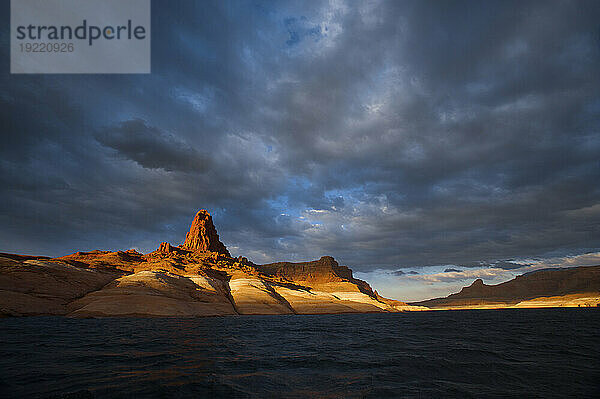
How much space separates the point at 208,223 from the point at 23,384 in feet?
587

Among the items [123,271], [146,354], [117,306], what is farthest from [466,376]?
[123,271]

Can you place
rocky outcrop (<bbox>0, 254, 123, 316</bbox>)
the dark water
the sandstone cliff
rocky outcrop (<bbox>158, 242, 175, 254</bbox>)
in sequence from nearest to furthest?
the dark water
rocky outcrop (<bbox>0, 254, 123, 316</bbox>)
the sandstone cliff
rocky outcrop (<bbox>158, 242, 175, 254</bbox>)

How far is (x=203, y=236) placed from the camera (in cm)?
17175

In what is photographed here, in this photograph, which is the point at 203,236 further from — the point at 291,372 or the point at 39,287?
the point at 291,372

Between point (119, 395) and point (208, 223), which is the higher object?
point (208, 223)

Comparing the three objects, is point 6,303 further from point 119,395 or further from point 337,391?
point 337,391

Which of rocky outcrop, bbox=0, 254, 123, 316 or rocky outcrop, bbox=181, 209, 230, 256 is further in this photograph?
rocky outcrop, bbox=181, 209, 230, 256

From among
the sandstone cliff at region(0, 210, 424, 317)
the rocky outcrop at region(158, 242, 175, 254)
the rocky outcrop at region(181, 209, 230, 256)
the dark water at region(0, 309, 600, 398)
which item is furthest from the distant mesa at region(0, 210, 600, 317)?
the rocky outcrop at region(181, 209, 230, 256)

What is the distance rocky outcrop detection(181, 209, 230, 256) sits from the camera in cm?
16888

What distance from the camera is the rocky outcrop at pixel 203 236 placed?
554ft

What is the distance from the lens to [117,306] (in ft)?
177

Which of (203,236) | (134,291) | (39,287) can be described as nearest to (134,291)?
(134,291)

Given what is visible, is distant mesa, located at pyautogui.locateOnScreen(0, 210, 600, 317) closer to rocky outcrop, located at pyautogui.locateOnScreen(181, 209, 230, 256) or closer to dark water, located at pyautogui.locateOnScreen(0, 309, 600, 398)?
dark water, located at pyautogui.locateOnScreen(0, 309, 600, 398)

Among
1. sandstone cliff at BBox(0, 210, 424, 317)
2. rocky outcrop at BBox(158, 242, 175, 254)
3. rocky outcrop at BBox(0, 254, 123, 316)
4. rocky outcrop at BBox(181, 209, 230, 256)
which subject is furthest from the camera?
rocky outcrop at BBox(181, 209, 230, 256)
